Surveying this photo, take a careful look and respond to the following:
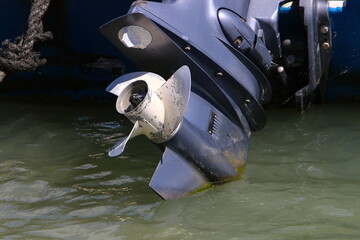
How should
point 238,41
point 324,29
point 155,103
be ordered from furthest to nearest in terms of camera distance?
point 324,29 < point 238,41 < point 155,103

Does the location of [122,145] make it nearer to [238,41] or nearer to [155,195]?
[155,195]

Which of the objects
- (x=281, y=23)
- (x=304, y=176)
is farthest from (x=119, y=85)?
(x=281, y=23)

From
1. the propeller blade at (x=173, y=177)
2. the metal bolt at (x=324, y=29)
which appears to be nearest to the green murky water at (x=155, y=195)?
the propeller blade at (x=173, y=177)

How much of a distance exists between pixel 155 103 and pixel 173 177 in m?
0.32

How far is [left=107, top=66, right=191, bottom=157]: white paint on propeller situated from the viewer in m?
3.06

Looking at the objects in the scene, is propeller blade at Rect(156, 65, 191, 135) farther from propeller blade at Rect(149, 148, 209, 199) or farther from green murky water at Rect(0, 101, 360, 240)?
green murky water at Rect(0, 101, 360, 240)

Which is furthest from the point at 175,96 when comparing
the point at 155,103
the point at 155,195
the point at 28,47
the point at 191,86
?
the point at 28,47

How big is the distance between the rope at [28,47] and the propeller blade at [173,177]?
1199 millimetres

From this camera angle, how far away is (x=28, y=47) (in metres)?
4.05

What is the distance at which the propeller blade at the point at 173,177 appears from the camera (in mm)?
3123

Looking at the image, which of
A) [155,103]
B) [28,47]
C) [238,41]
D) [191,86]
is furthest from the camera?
[28,47]

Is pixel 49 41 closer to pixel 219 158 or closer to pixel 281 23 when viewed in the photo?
pixel 281 23

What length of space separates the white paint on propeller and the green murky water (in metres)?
0.32

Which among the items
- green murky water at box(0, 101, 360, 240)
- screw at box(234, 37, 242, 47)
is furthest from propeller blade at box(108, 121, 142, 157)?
screw at box(234, 37, 242, 47)
